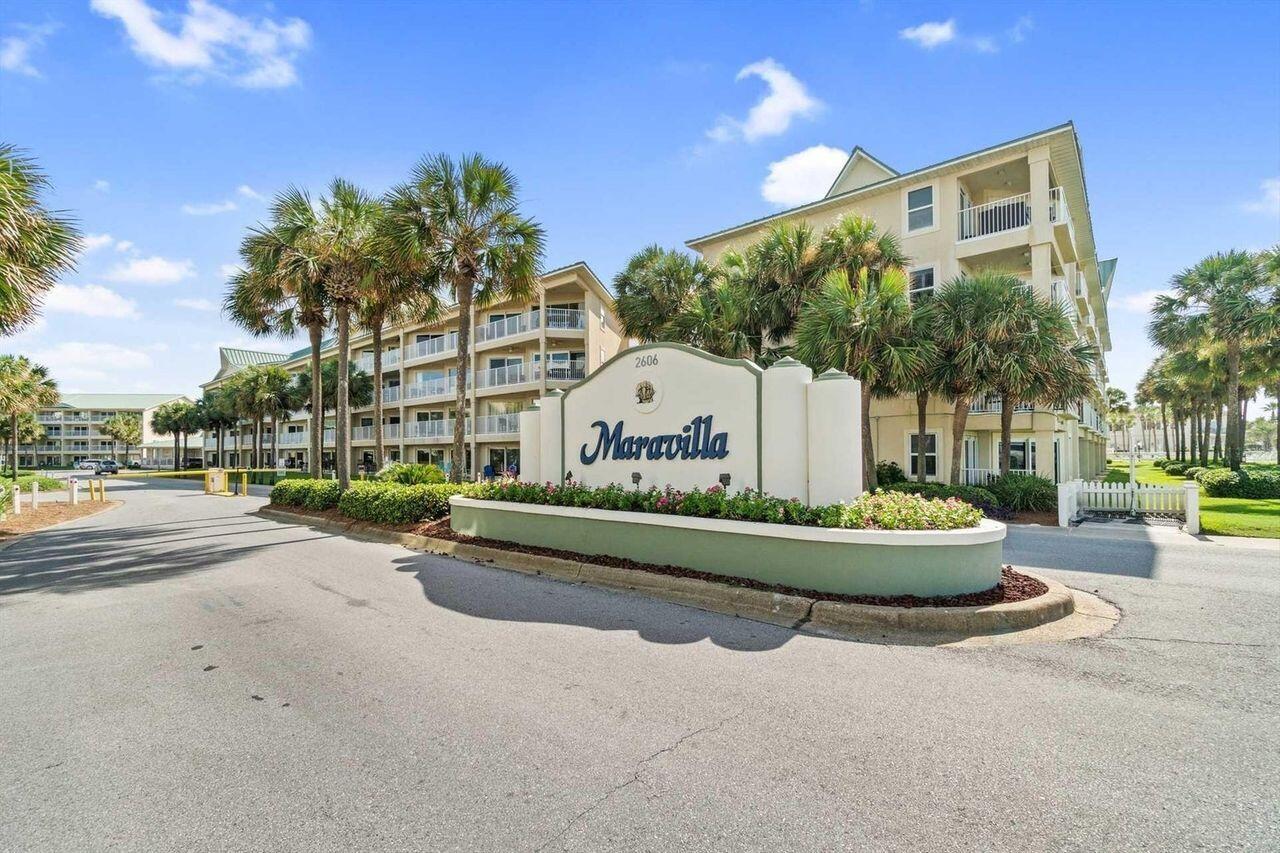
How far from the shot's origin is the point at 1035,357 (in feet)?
52.6

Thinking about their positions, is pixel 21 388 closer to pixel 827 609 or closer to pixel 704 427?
pixel 704 427

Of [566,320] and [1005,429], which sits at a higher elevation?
[566,320]

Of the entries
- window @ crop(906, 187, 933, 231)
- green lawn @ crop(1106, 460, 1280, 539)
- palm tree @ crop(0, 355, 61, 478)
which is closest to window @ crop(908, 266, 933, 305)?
window @ crop(906, 187, 933, 231)

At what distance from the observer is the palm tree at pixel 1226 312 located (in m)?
22.4

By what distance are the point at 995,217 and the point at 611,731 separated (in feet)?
74.2

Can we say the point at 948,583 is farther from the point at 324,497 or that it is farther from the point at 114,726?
the point at 324,497

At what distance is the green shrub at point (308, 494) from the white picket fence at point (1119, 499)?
19.9 metres

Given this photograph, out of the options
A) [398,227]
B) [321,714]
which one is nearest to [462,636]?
[321,714]

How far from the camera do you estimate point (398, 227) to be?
48.0 feet

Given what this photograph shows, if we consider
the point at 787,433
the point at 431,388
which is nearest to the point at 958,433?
the point at 787,433

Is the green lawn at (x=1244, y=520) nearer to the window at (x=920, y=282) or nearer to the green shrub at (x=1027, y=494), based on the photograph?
the green shrub at (x=1027, y=494)

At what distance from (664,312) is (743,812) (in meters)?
21.0

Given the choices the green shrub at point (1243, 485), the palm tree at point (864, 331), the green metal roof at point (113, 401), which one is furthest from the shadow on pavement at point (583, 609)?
the green metal roof at point (113, 401)

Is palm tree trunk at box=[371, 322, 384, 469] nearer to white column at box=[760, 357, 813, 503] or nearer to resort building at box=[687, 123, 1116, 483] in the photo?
white column at box=[760, 357, 813, 503]
